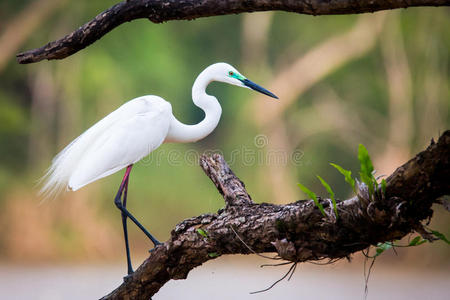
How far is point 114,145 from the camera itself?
223 cm

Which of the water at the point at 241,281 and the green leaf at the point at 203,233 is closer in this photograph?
the green leaf at the point at 203,233

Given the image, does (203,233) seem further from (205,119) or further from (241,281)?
(241,281)

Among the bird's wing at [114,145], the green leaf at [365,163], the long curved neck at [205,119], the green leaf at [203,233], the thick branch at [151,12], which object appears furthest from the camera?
the long curved neck at [205,119]

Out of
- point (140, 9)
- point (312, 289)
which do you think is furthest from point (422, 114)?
point (140, 9)

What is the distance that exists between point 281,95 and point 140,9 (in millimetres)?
3844

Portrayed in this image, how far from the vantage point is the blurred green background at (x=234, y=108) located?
5082 mm

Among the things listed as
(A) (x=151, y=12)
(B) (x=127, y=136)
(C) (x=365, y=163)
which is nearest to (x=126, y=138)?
(B) (x=127, y=136)

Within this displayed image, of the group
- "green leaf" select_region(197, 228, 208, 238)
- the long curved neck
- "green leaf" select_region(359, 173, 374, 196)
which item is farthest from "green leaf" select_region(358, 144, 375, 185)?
the long curved neck

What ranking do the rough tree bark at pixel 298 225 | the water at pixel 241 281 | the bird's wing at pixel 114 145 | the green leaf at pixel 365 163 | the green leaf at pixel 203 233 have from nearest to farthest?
the rough tree bark at pixel 298 225 < the green leaf at pixel 365 163 < the green leaf at pixel 203 233 < the bird's wing at pixel 114 145 < the water at pixel 241 281

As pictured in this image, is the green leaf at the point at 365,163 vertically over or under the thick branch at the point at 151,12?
under

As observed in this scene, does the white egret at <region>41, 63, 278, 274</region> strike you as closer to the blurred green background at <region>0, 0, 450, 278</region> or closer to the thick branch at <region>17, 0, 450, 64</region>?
the thick branch at <region>17, 0, 450, 64</region>

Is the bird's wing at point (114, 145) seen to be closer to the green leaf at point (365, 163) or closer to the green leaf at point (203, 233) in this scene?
the green leaf at point (203, 233)

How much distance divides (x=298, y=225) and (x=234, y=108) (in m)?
4.15

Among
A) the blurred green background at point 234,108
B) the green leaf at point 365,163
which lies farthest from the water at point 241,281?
the green leaf at point 365,163
